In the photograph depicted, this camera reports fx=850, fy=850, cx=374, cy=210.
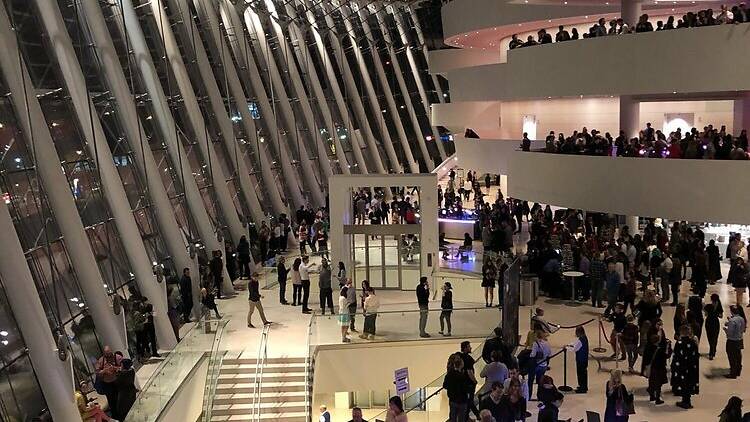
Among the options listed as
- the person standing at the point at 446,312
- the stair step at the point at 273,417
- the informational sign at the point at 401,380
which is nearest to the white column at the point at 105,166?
the stair step at the point at 273,417

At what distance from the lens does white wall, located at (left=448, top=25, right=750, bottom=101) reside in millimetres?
18812

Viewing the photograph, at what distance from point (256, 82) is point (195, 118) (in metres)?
7.30

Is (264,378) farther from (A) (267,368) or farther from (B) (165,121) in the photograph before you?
(B) (165,121)

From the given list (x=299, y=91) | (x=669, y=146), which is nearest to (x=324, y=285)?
(x=669, y=146)

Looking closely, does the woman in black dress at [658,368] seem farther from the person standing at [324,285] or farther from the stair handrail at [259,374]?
the person standing at [324,285]

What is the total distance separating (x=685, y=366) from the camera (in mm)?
12930

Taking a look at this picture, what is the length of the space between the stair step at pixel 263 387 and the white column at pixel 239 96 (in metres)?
14.4

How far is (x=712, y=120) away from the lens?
28.1m

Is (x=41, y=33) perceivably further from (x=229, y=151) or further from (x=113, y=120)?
(x=229, y=151)

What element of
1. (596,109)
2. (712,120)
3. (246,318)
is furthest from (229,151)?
(712,120)

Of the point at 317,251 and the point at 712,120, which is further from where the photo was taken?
the point at 712,120

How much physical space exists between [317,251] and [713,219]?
1175cm

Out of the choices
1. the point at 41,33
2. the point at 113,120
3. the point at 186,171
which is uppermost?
the point at 41,33

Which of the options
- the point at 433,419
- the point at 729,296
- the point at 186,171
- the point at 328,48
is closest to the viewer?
the point at 433,419
